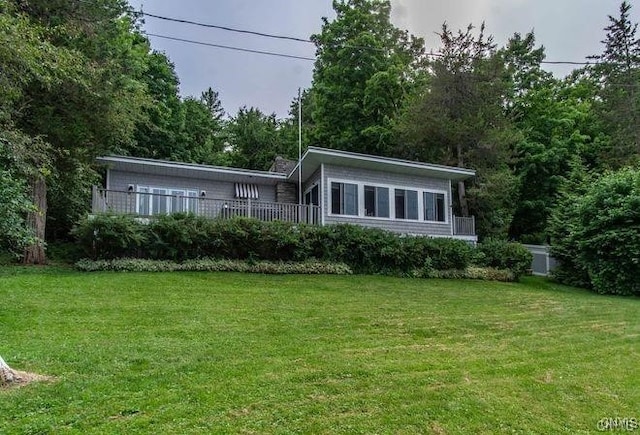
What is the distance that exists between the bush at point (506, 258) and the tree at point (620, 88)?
36.4 ft

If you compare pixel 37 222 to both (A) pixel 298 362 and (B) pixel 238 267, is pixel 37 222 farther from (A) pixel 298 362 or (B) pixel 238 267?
(A) pixel 298 362

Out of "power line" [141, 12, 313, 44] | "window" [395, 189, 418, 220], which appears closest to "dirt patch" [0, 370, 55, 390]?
"power line" [141, 12, 313, 44]

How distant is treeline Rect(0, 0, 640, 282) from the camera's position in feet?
39.7

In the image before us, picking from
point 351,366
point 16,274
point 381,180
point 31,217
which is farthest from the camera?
point 381,180

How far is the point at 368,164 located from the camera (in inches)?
634

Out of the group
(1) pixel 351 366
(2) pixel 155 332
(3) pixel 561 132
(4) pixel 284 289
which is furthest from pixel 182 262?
(3) pixel 561 132

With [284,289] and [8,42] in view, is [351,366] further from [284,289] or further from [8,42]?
[8,42]

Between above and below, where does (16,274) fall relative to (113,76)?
below

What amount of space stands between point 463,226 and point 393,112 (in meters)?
9.30

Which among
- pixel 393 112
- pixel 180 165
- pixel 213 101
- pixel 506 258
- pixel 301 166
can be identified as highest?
pixel 213 101

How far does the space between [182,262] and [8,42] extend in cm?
682

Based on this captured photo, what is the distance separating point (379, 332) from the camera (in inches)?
258

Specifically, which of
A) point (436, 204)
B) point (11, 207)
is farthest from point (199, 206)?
point (436, 204)

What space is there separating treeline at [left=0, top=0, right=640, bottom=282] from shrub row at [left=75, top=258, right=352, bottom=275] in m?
2.27
